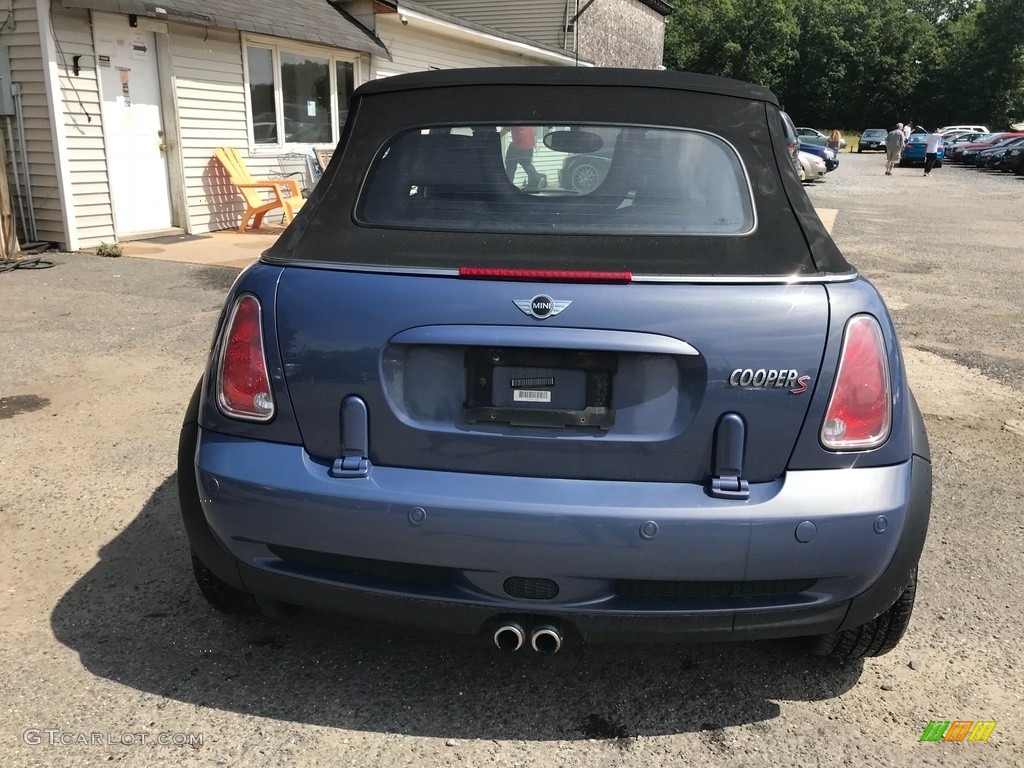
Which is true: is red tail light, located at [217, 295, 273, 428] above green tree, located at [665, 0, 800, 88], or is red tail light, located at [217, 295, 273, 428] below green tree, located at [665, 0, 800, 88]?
below

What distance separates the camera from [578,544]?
2.14 metres

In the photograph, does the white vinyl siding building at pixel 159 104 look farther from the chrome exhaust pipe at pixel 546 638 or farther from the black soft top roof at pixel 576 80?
the chrome exhaust pipe at pixel 546 638

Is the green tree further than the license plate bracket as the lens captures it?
Yes

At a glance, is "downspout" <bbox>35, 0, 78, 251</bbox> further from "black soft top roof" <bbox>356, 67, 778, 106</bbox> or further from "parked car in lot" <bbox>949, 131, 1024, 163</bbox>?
"parked car in lot" <bbox>949, 131, 1024, 163</bbox>

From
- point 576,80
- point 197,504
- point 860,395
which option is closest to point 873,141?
point 576,80

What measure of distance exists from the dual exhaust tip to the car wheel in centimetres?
129

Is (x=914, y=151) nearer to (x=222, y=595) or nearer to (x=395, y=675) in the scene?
(x=395, y=675)

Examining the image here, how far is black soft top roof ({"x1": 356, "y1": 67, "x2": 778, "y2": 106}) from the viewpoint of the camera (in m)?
2.71

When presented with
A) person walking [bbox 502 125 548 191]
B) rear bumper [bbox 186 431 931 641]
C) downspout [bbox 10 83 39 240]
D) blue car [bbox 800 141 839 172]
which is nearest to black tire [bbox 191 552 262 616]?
rear bumper [bbox 186 431 931 641]

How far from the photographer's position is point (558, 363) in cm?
222

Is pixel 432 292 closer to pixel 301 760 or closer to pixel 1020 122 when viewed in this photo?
pixel 301 760

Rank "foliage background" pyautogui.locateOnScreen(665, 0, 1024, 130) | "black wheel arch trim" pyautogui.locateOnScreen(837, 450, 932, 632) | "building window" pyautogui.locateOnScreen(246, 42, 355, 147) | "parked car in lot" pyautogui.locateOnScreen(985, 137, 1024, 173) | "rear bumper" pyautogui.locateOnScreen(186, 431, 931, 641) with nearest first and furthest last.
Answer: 1. "rear bumper" pyautogui.locateOnScreen(186, 431, 931, 641)
2. "black wheel arch trim" pyautogui.locateOnScreen(837, 450, 932, 632)
3. "building window" pyautogui.locateOnScreen(246, 42, 355, 147)
4. "parked car in lot" pyautogui.locateOnScreen(985, 137, 1024, 173)
5. "foliage background" pyautogui.locateOnScreen(665, 0, 1024, 130)

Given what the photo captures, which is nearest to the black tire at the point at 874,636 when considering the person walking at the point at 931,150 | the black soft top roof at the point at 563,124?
the black soft top roof at the point at 563,124

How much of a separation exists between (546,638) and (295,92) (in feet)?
43.0
